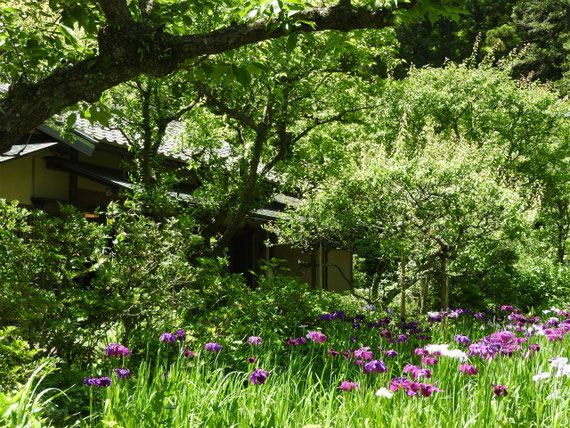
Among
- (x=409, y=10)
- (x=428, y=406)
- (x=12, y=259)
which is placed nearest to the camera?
(x=428, y=406)

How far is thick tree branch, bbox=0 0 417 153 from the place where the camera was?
3111mm

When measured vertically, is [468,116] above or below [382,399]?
above

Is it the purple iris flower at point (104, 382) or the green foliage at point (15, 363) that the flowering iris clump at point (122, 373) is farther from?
the green foliage at point (15, 363)

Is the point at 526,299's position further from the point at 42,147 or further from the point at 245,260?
the point at 42,147

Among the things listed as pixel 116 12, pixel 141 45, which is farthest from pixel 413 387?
pixel 116 12

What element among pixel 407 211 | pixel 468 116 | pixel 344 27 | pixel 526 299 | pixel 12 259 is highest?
pixel 468 116

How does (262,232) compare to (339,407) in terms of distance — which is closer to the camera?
(339,407)

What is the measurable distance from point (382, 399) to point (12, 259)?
118 inches

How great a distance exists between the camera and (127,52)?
323 centimetres

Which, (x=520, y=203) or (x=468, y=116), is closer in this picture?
(x=520, y=203)

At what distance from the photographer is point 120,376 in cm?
335

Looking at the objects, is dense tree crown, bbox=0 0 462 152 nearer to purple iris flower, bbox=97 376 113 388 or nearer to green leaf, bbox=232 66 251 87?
green leaf, bbox=232 66 251 87

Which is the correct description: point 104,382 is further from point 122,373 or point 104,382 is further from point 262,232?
point 262,232

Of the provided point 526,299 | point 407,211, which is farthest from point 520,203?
point 526,299
